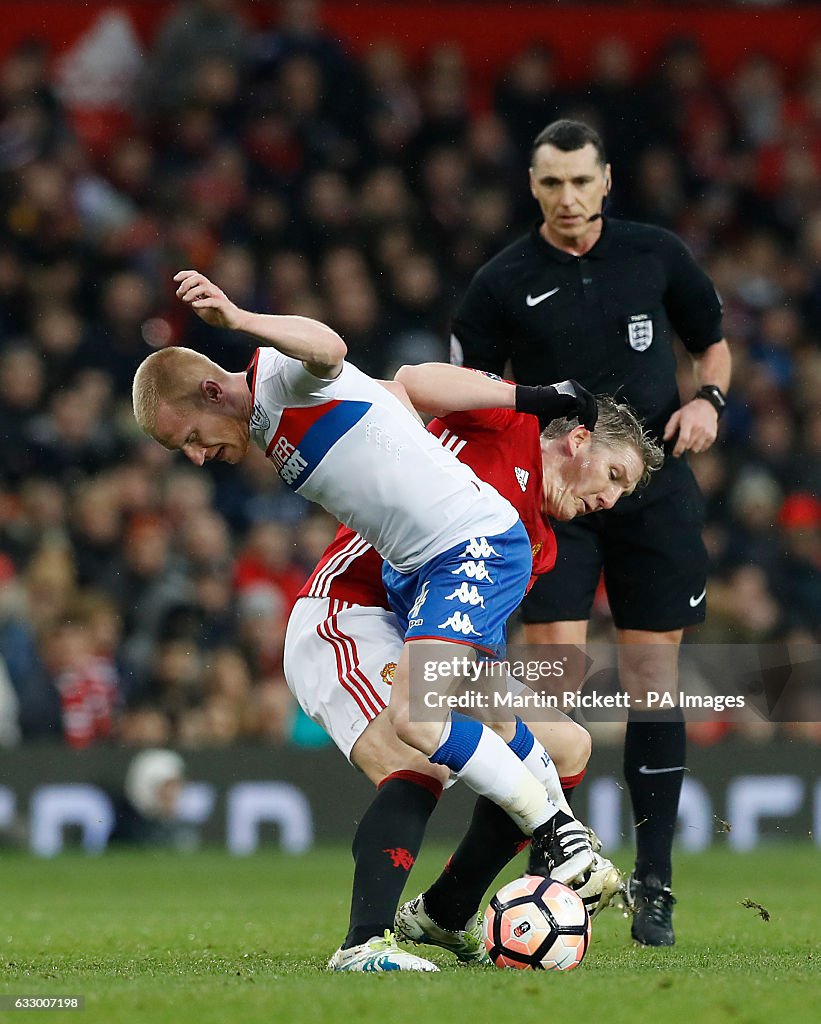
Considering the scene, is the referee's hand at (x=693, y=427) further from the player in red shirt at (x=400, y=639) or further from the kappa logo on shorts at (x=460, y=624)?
the kappa logo on shorts at (x=460, y=624)

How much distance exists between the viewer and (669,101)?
14.5 meters

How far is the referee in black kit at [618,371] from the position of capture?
6.24m

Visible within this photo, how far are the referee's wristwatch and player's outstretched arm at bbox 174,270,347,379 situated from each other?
6.49ft

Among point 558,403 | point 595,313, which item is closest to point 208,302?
point 558,403

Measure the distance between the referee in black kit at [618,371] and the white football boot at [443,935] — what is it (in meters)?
1.05

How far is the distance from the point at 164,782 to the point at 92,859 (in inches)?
24.7

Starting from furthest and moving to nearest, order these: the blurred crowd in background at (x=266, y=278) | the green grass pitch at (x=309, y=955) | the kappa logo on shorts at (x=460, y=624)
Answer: the blurred crowd in background at (x=266, y=278) < the kappa logo on shorts at (x=460, y=624) < the green grass pitch at (x=309, y=955)

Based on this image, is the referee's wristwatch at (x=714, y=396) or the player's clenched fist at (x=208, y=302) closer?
the player's clenched fist at (x=208, y=302)

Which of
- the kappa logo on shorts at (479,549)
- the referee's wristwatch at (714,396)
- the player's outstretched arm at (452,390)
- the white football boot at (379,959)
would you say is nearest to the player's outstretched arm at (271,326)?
the player's outstretched arm at (452,390)

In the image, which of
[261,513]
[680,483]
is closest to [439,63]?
[261,513]

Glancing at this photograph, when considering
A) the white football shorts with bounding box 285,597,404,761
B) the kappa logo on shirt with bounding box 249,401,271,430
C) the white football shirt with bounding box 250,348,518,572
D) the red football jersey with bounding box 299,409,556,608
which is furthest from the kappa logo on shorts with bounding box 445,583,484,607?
the kappa logo on shirt with bounding box 249,401,271,430

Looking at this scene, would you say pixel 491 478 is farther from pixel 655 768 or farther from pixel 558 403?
pixel 655 768

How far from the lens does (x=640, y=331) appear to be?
6.30 metres

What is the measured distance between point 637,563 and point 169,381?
216 cm
